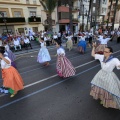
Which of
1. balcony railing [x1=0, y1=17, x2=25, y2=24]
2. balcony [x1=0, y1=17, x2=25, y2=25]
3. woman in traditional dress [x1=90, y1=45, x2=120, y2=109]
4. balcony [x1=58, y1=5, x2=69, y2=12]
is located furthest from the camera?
balcony [x1=58, y1=5, x2=69, y2=12]

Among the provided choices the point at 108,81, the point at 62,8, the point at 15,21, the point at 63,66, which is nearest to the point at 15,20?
the point at 15,21

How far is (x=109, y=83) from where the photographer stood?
3.46 m

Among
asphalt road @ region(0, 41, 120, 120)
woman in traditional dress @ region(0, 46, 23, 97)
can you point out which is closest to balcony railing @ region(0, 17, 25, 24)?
asphalt road @ region(0, 41, 120, 120)

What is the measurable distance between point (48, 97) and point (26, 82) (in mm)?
1732

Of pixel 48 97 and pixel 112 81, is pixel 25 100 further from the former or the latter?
pixel 112 81

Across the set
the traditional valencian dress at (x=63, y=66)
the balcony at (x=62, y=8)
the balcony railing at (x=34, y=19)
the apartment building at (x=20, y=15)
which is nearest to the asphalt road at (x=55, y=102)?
the traditional valencian dress at (x=63, y=66)

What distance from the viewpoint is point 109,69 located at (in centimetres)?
345

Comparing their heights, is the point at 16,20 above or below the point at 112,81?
above

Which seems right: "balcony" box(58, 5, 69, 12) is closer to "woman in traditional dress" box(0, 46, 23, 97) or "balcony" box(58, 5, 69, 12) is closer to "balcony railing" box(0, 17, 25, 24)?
"balcony railing" box(0, 17, 25, 24)

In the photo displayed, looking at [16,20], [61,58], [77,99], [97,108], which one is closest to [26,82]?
[61,58]

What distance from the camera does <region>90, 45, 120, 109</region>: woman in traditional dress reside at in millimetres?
3387

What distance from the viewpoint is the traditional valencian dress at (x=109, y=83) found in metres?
3.41

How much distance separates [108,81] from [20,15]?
2453cm

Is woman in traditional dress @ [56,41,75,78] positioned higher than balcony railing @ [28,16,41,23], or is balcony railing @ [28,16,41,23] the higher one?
balcony railing @ [28,16,41,23]
